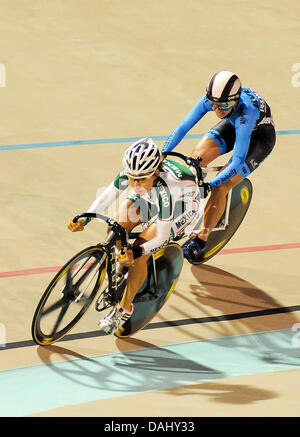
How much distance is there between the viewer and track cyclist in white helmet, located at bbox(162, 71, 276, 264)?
6027 mm

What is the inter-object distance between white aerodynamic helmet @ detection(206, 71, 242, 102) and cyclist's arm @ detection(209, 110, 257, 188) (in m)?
0.20

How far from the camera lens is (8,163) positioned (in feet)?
26.8

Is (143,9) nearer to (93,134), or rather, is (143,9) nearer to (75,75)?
(75,75)

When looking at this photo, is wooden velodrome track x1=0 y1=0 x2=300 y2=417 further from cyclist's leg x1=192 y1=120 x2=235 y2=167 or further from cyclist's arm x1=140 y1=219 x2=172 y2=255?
cyclist's leg x1=192 y1=120 x2=235 y2=167

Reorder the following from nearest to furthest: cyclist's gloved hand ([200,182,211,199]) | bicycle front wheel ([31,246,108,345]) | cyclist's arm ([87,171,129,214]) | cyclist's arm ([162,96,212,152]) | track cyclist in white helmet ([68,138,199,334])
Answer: track cyclist in white helmet ([68,138,199,334]), bicycle front wheel ([31,246,108,345]), cyclist's arm ([87,171,129,214]), cyclist's gloved hand ([200,182,211,199]), cyclist's arm ([162,96,212,152])

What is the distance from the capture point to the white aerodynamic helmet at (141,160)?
5164 millimetres

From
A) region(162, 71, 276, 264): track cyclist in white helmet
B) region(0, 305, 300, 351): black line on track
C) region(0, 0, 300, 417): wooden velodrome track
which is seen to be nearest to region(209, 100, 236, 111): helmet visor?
region(162, 71, 276, 264): track cyclist in white helmet

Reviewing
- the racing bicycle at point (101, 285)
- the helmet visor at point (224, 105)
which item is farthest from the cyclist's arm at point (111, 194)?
the helmet visor at point (224, 105)

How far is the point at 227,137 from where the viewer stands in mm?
6605

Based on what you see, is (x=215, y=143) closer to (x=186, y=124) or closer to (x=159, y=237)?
(x=186, y=124)

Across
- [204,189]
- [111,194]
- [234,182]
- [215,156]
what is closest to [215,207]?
[234,182]

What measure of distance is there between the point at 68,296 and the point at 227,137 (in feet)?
6.22

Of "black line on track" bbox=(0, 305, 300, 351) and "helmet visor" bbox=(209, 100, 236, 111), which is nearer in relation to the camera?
"black line on track" bbox=(0, 305, 300, 351)
